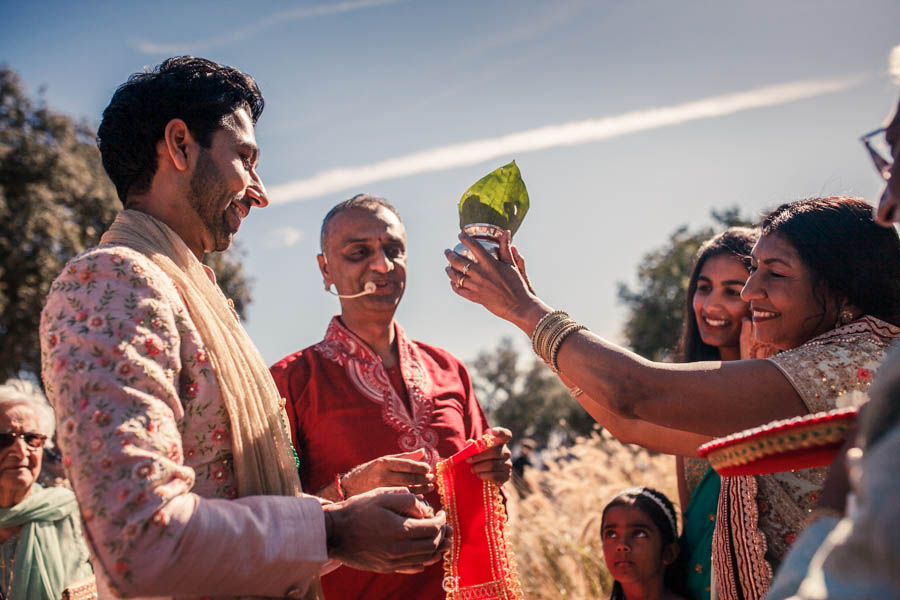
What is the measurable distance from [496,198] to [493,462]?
1307 millimetres

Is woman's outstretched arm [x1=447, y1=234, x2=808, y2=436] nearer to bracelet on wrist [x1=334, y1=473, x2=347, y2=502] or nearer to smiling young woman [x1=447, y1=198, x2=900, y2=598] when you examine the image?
smiling young woman [x1=447, y1=198, x2=900, y2=598]

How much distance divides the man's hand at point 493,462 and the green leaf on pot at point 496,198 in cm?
104

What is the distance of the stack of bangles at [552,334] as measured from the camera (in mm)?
2918

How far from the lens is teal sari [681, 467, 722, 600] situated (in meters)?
3.99

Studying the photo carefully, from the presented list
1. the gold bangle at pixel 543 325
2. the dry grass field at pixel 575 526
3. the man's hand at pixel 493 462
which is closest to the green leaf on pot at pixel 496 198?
the gold bangle at pixel 543 325

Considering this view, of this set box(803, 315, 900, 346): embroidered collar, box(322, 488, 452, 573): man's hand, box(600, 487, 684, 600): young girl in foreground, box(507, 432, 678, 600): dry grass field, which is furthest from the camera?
box(507, 432, 678, 600): dry grass field

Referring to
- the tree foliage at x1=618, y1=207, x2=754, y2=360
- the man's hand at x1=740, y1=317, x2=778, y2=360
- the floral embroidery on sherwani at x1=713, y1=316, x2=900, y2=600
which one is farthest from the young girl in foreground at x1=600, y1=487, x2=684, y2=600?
the tree foliage at x1=618, y1=207, x2=754, y2=360

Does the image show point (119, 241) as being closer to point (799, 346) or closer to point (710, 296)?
point (799, 346)

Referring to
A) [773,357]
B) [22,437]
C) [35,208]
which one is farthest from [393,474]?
[35,208]

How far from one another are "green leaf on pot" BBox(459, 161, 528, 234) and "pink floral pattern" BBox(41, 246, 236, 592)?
4.76ft

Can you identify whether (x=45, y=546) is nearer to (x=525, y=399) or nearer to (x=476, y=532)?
(x=476, y=532)

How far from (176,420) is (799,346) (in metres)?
2.39

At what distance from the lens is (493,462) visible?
11.8 ft

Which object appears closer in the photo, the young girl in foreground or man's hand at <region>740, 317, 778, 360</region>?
man's hand at <region>740, 317, 778, 360</region>
